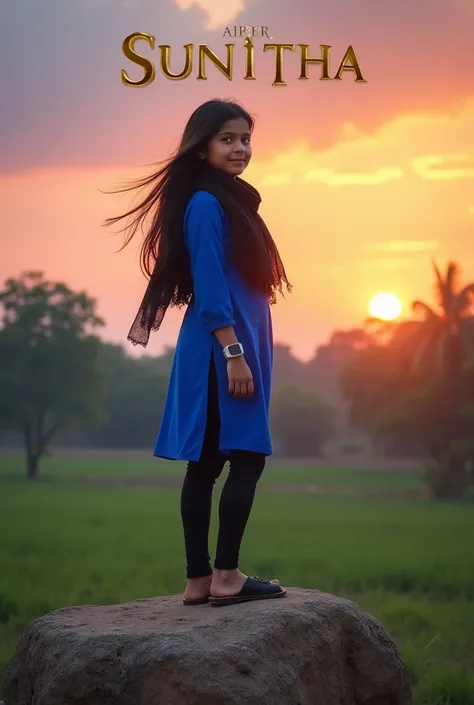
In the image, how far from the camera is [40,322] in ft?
111

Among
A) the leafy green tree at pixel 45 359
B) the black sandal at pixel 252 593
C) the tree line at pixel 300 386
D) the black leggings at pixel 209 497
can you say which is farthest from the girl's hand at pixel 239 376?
the leafy green tree at pixel 45 359

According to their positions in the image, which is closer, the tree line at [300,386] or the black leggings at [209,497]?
the black leggings at [209,497]

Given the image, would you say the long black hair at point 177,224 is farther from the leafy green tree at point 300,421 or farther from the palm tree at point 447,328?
the leafy green tree at point 300,421

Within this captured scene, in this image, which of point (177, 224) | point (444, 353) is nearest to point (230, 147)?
point (177, 224)

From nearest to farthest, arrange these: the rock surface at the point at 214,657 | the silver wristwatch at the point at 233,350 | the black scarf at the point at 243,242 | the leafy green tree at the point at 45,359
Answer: the rock surface at the point at 214,657
the silver wristwatch at the point at 233,350
the black scarf at the point at 243,242
the leafy green tree at the point at 45,359

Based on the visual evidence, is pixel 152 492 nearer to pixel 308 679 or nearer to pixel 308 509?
pixel 308 509

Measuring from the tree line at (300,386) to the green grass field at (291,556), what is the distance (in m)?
2.55

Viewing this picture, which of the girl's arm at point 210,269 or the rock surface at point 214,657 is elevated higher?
the girl's arm at point 210,269

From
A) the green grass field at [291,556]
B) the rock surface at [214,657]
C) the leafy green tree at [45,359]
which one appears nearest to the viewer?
the rock surface at [214,657]

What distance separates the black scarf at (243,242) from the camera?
12.2ft

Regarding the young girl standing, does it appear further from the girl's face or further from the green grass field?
the green grass field

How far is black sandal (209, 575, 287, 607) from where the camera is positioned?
3721 millimetres

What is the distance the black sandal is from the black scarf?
1.00m

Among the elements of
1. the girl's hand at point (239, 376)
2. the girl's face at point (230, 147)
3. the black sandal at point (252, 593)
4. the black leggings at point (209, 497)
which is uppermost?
the girl's face at point (230, 147)
